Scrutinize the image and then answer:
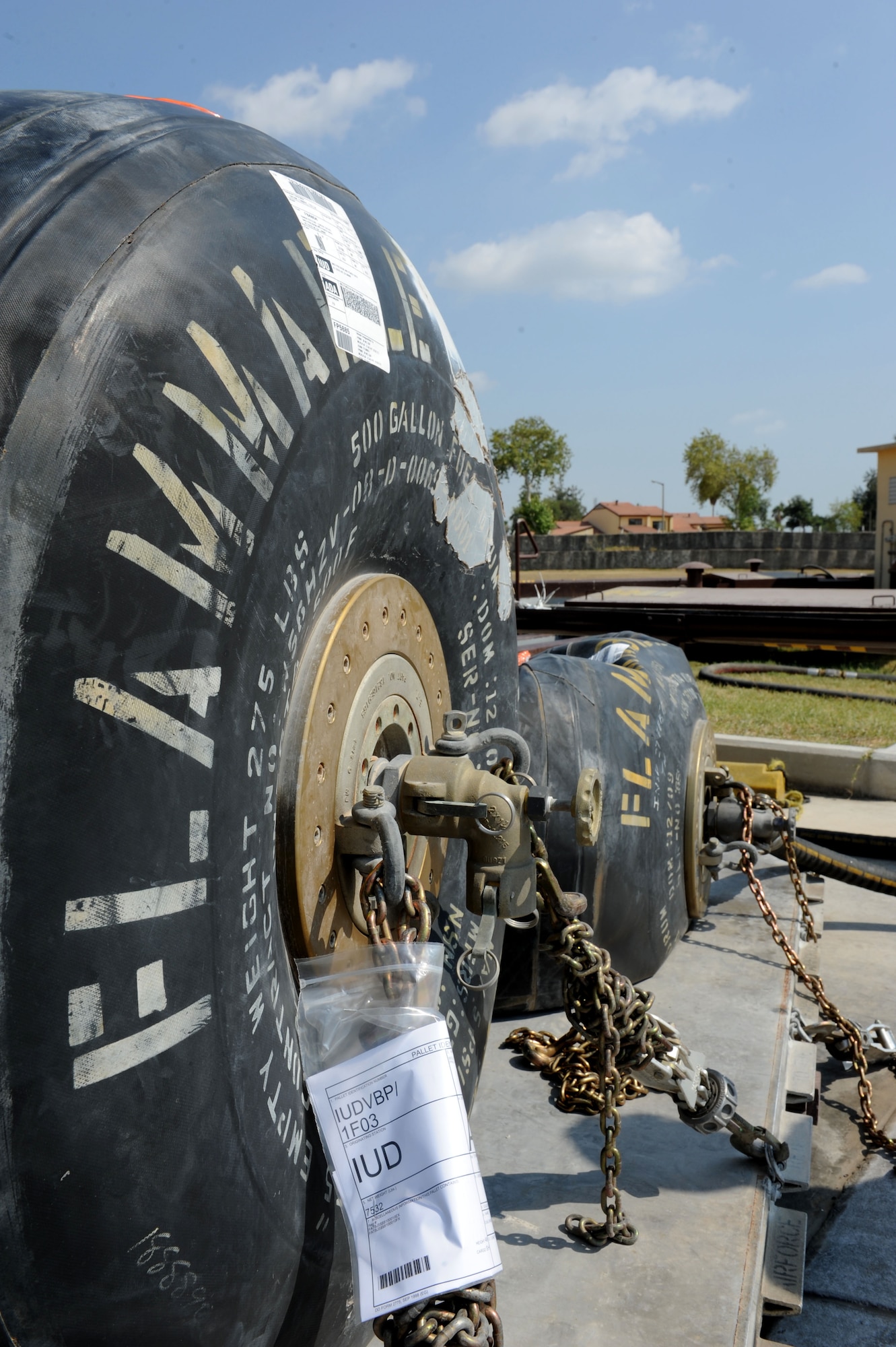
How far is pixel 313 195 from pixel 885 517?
27.5 m

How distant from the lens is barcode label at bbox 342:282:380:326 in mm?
1452

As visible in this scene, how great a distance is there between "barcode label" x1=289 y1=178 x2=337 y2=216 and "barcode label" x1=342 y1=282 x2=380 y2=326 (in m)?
0.12

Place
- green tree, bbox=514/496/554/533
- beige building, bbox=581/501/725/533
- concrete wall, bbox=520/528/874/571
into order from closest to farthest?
1. concrete wall, bbox=520/528/874/571
2. green tree, bbox=514/496/554/533
3. beige building, bbox=581/501/725/533

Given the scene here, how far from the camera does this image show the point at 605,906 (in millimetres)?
3174

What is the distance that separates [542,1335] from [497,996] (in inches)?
48.3

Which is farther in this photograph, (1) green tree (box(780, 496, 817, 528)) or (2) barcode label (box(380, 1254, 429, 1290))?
(1) green tree (box(780, 496, 817, 528))

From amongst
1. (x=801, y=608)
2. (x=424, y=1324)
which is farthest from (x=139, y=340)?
(x=801, y=608)

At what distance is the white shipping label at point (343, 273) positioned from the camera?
139 centimetres

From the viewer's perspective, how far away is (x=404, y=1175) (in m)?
1.36

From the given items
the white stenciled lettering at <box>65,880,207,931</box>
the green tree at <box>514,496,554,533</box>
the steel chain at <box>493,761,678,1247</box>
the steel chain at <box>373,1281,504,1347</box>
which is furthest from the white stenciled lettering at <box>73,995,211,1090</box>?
the green tree at <box>514,496,554,533</box>

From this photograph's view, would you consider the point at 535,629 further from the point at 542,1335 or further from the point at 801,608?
the point at 542,1335

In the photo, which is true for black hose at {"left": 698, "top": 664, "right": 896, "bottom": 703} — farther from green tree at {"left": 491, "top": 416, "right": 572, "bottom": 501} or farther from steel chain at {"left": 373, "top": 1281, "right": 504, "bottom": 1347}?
green tree at {"left": 491, "top": 416, "right": 572, "bottom": 501}

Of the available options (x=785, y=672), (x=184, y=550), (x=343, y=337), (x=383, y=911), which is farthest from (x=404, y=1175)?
(x=785, y=672)

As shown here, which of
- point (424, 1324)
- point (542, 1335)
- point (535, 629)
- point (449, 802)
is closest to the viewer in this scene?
point (424, 1324)
